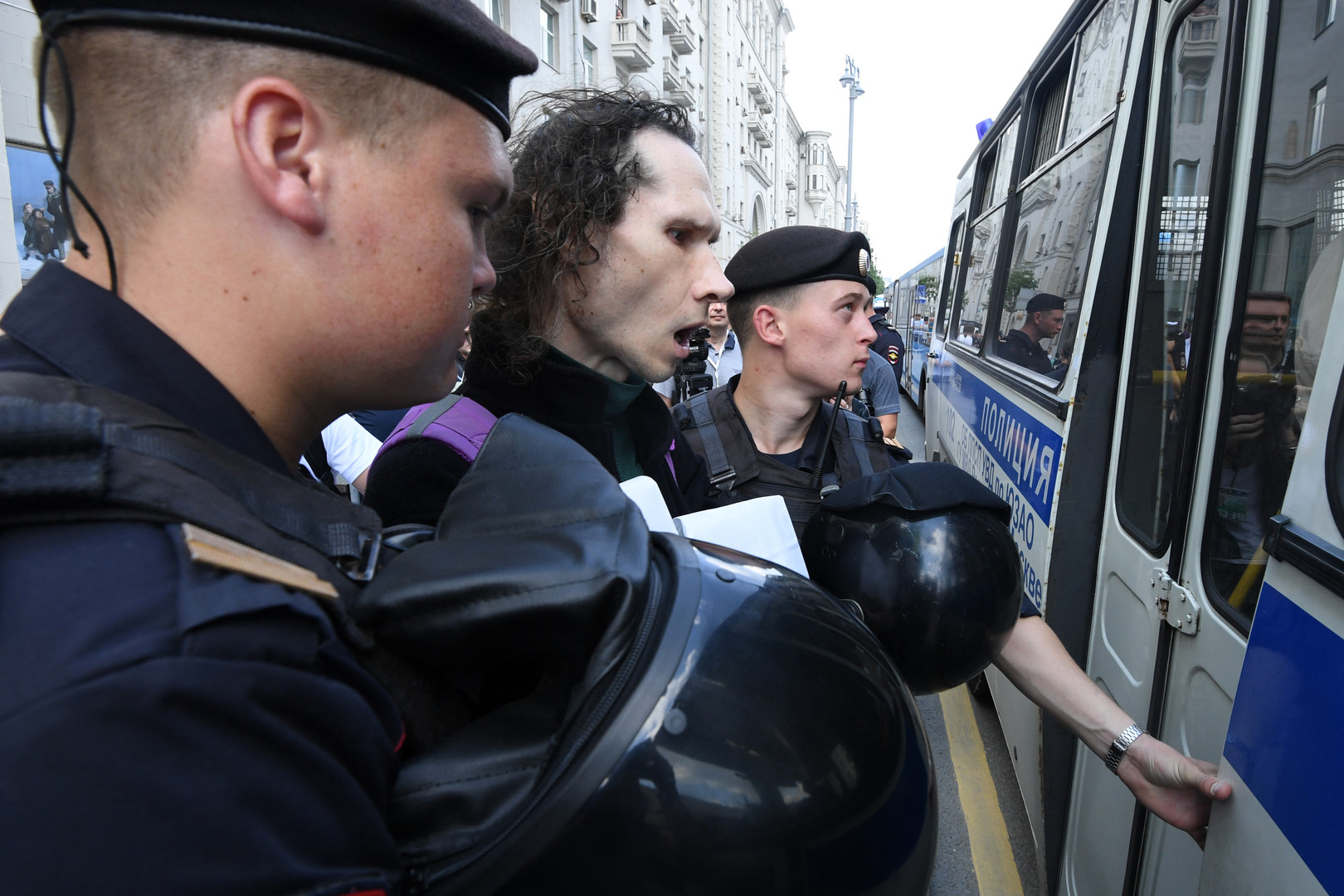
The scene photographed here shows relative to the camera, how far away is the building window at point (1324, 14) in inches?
56.4

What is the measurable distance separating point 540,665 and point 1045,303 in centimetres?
333

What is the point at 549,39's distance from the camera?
21.2m

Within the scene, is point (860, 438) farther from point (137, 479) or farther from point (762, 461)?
point (137, 479)

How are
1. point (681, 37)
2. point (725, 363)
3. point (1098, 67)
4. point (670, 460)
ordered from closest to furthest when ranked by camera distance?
point (670, 460), point (1098, 67), point (725, 363), point (681, 37)

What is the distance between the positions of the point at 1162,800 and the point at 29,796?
1755 millimetres

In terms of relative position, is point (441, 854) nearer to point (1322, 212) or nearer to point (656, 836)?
point (656, 836)

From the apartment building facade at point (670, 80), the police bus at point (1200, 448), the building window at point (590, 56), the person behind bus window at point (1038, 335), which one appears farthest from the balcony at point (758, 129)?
the police bus at point (1200, 448)

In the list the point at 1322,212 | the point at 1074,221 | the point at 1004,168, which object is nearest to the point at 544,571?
the point at 1322,212

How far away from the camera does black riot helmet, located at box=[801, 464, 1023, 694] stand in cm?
146

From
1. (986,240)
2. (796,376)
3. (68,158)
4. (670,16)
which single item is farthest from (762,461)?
(670,16)

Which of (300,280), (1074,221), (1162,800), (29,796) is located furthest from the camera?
(1074,221)

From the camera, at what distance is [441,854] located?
0.67 metres

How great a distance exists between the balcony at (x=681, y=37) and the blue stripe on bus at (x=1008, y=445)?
3023 cm

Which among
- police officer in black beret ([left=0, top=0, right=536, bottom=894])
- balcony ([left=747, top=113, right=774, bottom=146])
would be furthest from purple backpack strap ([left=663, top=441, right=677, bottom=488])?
balcony ([left=747, top=113, right=774, bottom=146])
